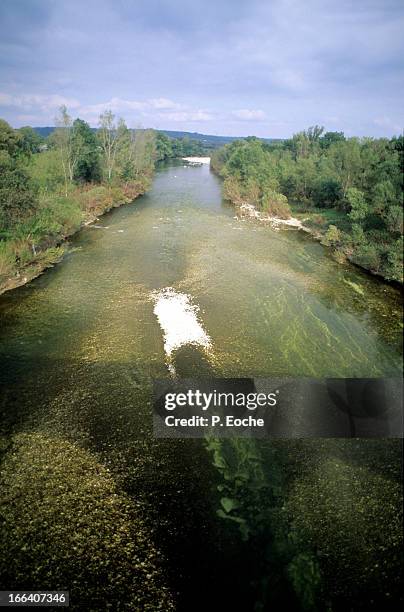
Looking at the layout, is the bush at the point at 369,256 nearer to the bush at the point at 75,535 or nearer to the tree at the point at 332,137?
the bush at the point at 75,535

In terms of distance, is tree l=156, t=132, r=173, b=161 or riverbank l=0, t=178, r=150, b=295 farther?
tree l=156, t=132, r=173, b=161

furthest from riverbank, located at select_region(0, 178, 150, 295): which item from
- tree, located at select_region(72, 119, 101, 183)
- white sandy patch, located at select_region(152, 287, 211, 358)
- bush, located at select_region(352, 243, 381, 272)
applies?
bush, located at select_region(352, 243, 381, 272)

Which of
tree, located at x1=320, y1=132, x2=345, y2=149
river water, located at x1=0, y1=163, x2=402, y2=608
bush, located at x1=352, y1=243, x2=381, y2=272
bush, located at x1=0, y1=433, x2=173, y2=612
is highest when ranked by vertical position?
tree, located at x1=320, y1=132, x2=345, y2=149

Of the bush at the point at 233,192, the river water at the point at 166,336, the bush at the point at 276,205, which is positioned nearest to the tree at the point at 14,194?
the river water at the point at 166,336

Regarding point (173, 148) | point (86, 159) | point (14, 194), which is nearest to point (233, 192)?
Answer: point (86, 159)

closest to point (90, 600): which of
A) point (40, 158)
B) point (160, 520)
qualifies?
point (160, 520)

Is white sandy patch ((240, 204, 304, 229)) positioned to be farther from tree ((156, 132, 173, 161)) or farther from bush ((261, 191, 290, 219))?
tree ((156, 132, 173, 161))

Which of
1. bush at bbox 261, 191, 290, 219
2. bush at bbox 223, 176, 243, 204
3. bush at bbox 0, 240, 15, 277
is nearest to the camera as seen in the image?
bush at bbox 0, 240, 15, 277

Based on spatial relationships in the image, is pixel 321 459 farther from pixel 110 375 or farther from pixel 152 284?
pixel 152 284

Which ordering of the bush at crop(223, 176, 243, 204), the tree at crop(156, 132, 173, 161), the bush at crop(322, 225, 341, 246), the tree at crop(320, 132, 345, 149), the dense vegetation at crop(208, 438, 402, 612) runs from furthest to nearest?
the tree at crop(156, 132, 173, 161) → the tree at crop(320, 132, 345, 149) → the bush at crop(223, 176, 243, 204) → the bush at crop(322, 225, 341, 246) → the dense vegetation at crop(208, 438, 402, 612)
